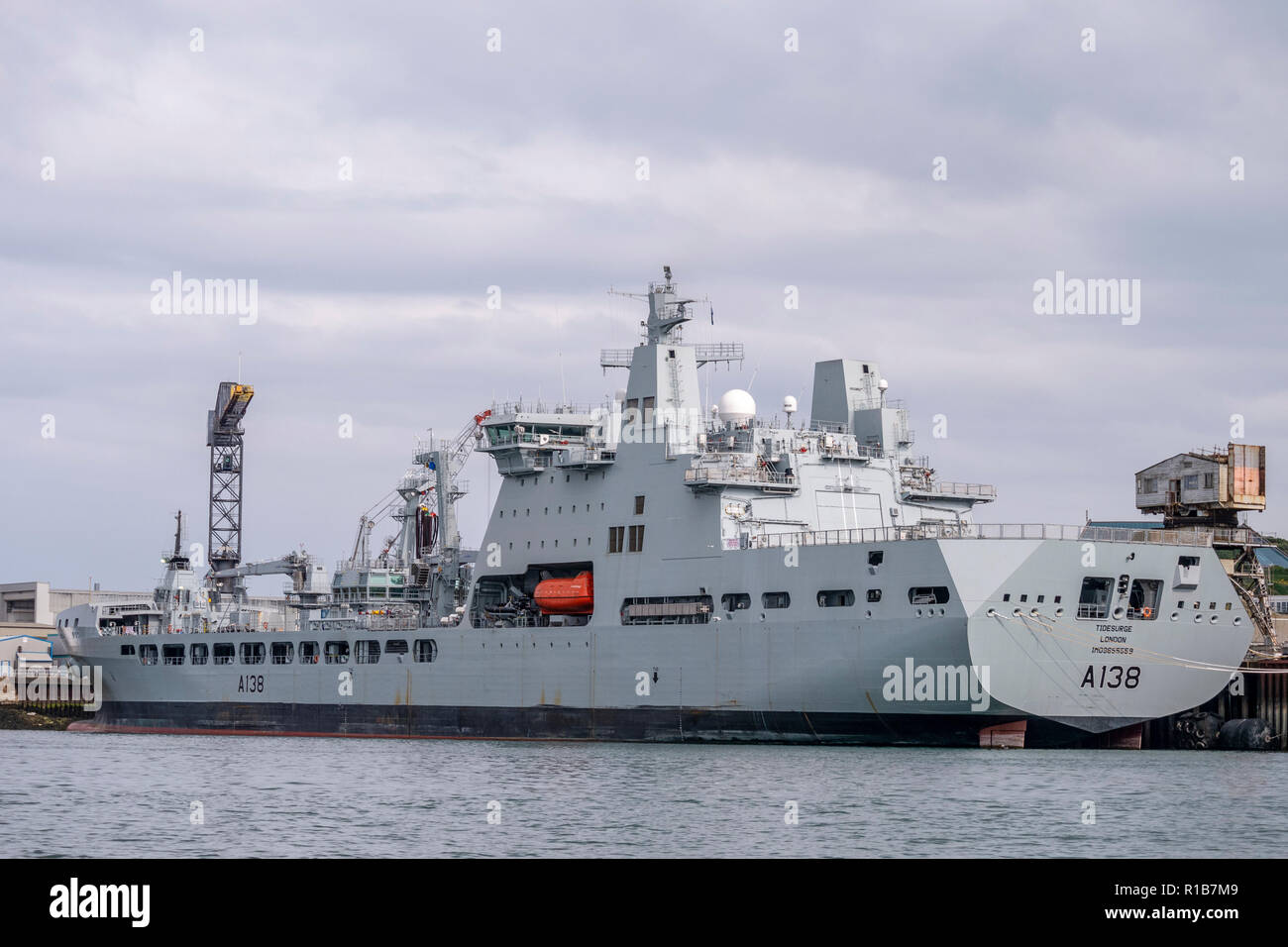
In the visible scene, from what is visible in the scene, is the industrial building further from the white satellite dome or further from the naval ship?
the white satellite dome

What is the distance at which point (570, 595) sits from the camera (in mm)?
47688

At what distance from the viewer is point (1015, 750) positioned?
38.7 meters

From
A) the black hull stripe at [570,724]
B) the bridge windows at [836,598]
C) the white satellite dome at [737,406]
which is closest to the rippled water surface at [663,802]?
the black hull stripe at [570,724]

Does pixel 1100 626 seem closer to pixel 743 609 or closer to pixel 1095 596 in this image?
pixel 1095 596

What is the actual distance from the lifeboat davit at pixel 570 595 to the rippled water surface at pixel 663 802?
20.4ft

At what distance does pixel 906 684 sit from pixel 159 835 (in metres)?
20.9

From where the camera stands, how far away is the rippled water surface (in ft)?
77.8

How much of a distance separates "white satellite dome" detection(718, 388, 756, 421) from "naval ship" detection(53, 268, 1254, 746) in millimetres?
93

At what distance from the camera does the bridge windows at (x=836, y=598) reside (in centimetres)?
4072

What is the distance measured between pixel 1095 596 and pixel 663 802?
16136 millimetres

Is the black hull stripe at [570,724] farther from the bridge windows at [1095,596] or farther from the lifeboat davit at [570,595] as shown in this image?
the lifeboat davit at [570,595]

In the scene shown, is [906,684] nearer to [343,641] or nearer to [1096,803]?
[1096,803]
